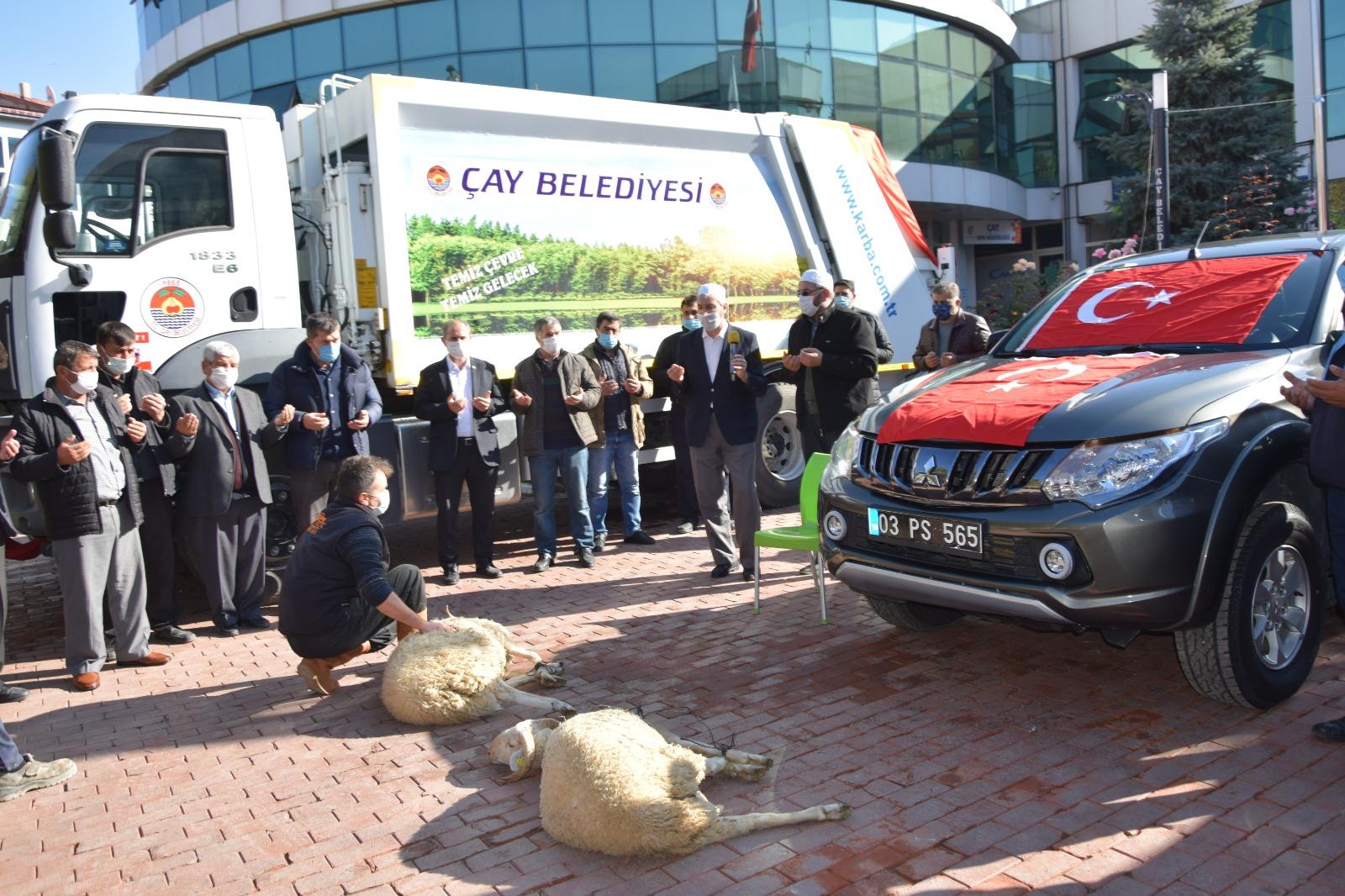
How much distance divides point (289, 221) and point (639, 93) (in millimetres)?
16576

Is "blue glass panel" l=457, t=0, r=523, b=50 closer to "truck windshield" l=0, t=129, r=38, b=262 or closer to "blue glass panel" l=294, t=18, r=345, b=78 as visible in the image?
"blue glass panel" l=294, t=18, r=345, b=78

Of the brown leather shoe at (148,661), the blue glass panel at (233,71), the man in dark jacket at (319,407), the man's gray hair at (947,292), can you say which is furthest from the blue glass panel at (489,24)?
the brown leather shoe at (148,661)

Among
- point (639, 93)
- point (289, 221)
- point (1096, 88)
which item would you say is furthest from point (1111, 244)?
point (289, 221)

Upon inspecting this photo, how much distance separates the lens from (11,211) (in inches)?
266

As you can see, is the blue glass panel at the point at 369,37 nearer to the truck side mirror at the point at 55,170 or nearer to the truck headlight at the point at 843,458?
the truck side mirror at the point at 55,170

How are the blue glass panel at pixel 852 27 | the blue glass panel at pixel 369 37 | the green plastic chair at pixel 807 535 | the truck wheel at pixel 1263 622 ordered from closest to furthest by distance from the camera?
the truck wheel at pixel 1263 622 → the green plastic chair at pixel 807 535 → the blue glass panel at pixel 369 37 → the blue glass panel at pixel 852 27

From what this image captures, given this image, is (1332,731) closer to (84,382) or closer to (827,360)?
(827,360)

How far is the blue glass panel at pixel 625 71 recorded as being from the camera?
73.9 feet

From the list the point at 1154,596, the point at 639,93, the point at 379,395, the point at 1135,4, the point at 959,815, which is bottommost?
the point at 959,815

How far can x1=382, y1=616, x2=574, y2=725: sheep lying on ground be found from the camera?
4.70m

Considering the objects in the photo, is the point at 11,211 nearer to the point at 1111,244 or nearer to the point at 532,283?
the point at 532,283

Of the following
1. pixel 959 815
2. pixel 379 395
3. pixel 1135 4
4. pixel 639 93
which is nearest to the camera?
pixel 959 815

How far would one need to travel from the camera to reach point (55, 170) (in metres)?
6.27

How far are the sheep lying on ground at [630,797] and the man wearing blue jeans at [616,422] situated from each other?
4618 millimetres
